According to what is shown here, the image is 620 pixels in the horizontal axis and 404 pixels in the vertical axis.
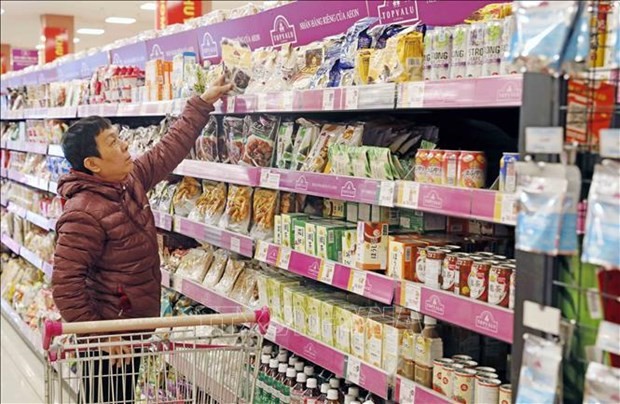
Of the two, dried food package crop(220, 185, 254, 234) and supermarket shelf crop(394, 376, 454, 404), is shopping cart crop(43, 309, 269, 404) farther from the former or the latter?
dried food package crop(220, 185, 254, 234)

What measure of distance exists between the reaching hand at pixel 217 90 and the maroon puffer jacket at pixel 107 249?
0.05 m

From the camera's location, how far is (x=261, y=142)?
123 inches

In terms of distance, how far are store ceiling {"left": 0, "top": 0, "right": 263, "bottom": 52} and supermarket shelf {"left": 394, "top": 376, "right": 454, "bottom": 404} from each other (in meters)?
12.6

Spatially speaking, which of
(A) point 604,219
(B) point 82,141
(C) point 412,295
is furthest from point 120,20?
(A) point 604,219

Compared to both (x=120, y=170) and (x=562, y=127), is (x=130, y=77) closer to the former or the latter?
(x=120, y=170)

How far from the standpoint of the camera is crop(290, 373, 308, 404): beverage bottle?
9.04 feet

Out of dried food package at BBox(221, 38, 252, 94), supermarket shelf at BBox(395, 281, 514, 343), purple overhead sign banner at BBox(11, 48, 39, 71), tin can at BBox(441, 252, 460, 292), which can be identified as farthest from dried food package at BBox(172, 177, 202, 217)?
purple overhead sign banner at BBox(11, 48, 39, 71)

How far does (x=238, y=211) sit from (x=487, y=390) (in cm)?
162

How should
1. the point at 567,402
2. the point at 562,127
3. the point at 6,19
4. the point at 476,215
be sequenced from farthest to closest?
1. the point at 6,19
2. the point at 476,215
3. the point at 567,402
4. the point at 562,127

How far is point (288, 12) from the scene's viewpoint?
3.36 metres

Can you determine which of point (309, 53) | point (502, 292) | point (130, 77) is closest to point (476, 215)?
point (502, 292)

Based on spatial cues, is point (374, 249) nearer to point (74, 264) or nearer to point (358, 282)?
point (358, 282)

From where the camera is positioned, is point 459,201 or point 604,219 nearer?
point 604,219

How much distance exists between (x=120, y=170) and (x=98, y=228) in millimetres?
265
